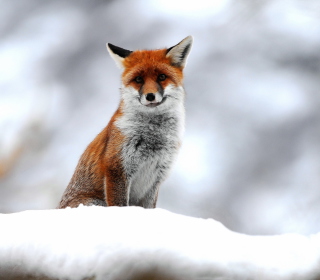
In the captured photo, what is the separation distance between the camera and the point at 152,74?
4977mm

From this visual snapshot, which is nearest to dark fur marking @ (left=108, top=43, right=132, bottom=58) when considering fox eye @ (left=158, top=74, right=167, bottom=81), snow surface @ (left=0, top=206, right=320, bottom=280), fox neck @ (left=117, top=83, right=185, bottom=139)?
fox neck @ (left=117, top=83, right=185, bottom=139)

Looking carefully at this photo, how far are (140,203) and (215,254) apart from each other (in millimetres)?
2562

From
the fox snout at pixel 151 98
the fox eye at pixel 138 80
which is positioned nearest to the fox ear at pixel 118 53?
the fox eye at pixel 138 80

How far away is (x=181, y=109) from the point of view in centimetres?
533

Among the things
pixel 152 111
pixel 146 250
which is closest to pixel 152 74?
pixel 152 111

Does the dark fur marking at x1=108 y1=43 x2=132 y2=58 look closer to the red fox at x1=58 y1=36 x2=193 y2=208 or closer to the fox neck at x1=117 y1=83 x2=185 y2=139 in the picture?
the red fox at x1=58 y1=36 x2=193 y2=208

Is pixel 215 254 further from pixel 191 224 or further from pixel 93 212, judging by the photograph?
pixel 93 212

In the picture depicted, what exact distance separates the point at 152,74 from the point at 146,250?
7.91 feet

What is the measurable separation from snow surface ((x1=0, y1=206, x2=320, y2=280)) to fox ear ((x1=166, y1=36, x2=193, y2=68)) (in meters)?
2.19

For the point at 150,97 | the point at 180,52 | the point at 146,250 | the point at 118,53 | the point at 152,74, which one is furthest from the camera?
the point at 118,53

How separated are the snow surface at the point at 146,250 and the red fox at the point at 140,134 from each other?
4.73 ft

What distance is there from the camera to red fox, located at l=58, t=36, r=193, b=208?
5.01 metres

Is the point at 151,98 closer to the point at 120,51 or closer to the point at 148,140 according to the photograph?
the point at 148,140

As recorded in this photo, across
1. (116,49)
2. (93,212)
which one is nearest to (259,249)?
(93,212)
